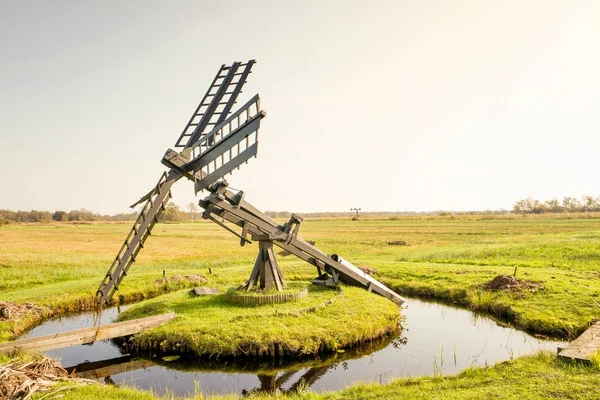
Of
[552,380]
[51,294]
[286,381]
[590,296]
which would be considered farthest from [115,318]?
[590,296]

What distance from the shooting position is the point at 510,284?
66.7 feet

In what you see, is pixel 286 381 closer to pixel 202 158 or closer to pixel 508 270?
pixel 202 158

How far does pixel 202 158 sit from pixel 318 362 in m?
8.23

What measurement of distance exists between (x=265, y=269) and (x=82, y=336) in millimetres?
6890

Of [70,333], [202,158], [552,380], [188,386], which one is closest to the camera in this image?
[552,380]

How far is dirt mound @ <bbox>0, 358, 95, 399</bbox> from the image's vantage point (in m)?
8.48

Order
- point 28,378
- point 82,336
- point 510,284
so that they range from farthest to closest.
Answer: point 510,284 < point 82,336 < point 28,378

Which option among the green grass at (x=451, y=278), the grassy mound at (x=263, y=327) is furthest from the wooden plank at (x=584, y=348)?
the grassy mound at (x=263, y=327)

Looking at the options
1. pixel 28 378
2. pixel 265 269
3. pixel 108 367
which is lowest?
pixel 108 367

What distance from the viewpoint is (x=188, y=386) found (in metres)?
11.7

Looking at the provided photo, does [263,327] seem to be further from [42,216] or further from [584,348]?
[42,216]

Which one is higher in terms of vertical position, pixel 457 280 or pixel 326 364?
pixel 457 280

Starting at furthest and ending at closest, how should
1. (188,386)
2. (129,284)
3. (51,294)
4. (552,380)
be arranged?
1. (129,284)
2. (51,294)
3. (188,386)
4. (552,380)

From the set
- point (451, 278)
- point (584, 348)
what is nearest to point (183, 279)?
→ point (451, 278)
